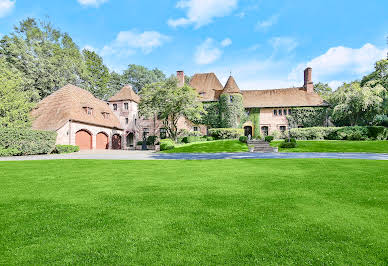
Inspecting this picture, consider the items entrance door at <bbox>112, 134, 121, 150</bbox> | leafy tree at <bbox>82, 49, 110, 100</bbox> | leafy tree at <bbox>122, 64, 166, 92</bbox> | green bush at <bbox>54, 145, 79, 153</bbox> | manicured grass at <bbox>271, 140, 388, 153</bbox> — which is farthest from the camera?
leafy tree at <bbox>122, 64, 166, 92</bbox>

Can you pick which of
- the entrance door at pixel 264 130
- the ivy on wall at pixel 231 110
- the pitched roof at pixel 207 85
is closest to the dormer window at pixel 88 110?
the pitched roof at pixel 207 85

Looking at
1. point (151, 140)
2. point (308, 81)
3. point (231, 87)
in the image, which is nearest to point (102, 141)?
point (151, 140)

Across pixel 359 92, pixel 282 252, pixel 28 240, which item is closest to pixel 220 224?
pixel 282 252

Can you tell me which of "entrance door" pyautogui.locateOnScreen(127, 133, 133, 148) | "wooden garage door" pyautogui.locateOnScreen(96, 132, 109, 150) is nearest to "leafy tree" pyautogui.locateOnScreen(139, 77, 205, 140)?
"wooden garage door" pyautogui.locateOnScreen(96, 132, 109, 150)

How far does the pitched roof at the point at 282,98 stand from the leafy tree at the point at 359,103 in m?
3.82

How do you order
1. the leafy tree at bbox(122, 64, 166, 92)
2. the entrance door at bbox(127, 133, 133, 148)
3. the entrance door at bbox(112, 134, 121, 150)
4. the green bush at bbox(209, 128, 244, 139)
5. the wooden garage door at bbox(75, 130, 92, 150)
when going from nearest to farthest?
the wooden garage door at bbox(75, 130, 92, 150)
the green bush at bbox(209, 128, 244, 139)
the entrance door at bbox(112, 134, 121, 150)
the entrance door at bbox(127, 133, 133, 148)
the leafy tree at bbox(122, 64, 166, 92)

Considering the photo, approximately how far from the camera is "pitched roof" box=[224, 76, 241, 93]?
110 feet

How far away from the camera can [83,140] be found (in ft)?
90.3

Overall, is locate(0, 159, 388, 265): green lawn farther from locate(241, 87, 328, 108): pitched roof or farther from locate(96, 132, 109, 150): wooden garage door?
locate(241, 87, 328, 108): pitched roof

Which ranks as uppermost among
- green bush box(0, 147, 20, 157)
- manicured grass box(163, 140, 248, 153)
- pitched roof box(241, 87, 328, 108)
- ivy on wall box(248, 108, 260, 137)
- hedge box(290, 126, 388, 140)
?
pitched roof box(241, 87, 328, 108)

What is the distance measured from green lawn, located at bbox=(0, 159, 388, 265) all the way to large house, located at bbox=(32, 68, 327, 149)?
83.1 feet

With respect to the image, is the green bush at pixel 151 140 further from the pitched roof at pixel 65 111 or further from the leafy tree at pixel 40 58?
the leafy tree at pixel 40 58

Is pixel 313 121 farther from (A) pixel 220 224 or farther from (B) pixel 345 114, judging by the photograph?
(A) pixel 220 224

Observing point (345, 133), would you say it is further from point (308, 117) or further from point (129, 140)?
point (129, 140)
